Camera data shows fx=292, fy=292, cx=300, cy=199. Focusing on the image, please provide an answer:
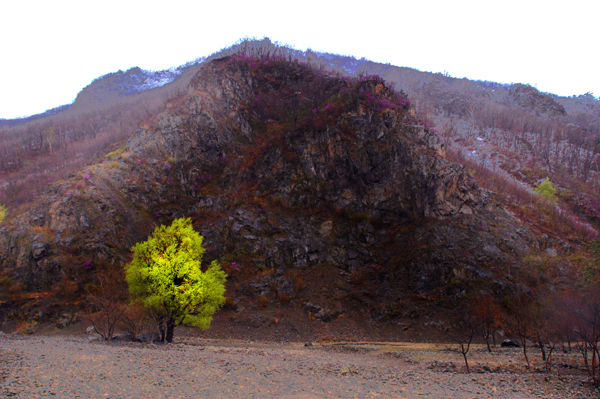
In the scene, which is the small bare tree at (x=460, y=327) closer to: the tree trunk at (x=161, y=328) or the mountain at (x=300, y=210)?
the mountain at (x=300, y=210)

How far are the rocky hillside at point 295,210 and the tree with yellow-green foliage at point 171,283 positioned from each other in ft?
36.4

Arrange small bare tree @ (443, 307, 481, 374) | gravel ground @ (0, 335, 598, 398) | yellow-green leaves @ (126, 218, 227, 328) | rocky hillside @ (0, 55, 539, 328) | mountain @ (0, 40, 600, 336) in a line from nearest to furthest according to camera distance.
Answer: gravel ground @ (0, 335, 598, 398)
yellow-green leaves @ (126, 218, 227, 328)
small bare tree @ (443, 307, 481, 374)
mountain @ (0, 40, 600, 336)
rocky hillside @ (0, 55, 539, 328)

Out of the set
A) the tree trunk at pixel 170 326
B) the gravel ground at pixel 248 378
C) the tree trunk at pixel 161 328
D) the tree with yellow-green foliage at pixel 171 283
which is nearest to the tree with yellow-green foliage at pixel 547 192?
the gravel ground at pixel 248 378

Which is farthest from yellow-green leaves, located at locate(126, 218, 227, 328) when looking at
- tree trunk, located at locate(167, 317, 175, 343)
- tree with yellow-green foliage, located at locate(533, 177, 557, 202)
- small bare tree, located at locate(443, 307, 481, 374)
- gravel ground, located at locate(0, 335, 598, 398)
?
tree with yellow-green foliage, located at locate(533, 177, 557, 202)

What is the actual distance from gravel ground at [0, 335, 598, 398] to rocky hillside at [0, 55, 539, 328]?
664 inches

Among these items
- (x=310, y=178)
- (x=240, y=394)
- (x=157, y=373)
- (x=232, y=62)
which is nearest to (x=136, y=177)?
(x=310, y=178)

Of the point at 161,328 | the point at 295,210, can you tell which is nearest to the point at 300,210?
the point at 295,210

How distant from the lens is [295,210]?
45312mm

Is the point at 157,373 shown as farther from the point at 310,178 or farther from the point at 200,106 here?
the point at 200,106

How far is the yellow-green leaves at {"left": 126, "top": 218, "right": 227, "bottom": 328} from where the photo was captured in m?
21.9

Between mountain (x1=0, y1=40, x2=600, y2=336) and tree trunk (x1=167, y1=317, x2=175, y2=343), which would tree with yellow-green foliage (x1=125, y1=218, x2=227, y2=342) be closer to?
tree trunk (x1=167, y1=317, x2=175, y2=343)

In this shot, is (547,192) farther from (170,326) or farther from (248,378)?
(170,326)

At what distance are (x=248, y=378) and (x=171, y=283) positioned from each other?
11041 mm

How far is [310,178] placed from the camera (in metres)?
47.2
